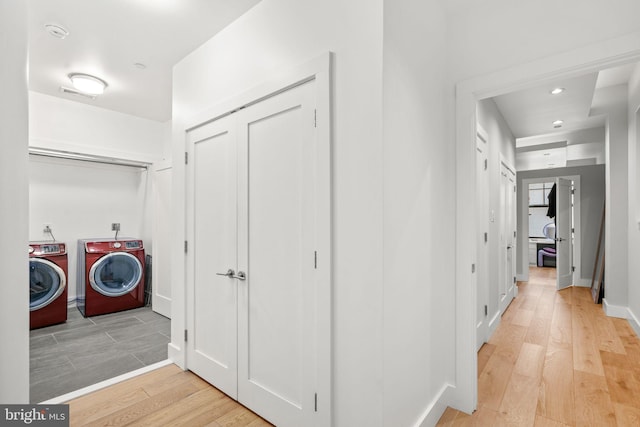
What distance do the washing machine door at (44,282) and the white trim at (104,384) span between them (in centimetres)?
191

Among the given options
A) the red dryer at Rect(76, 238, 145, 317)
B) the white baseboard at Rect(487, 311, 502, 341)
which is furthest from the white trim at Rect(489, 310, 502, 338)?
the red dryer at Rect(76, 238, 145, 317)

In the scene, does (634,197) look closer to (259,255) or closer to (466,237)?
(466,237)

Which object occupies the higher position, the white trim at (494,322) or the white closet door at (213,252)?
the white closet door at (213,252)

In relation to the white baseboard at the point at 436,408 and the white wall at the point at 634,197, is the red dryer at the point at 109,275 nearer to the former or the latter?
the white baseboard at the point at 436,408

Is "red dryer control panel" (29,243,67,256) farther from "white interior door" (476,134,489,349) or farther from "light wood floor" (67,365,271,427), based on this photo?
"white interior door" (476,134,489,349)

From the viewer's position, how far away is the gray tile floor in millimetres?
2443

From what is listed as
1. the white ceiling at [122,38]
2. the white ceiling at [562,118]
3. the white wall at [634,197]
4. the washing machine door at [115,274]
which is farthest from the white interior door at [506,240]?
the washing machine door at [115,274]

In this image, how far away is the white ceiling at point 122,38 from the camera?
2072mm

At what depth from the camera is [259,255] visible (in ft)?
6.50

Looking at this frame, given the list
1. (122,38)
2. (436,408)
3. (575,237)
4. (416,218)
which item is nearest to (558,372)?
(436,408)

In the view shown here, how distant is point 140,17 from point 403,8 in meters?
1.82

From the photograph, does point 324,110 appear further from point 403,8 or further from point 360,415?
point 360,415

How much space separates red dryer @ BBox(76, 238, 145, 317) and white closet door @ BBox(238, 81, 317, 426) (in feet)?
9.70

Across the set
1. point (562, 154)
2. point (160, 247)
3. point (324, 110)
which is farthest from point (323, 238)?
point (562, 154)
